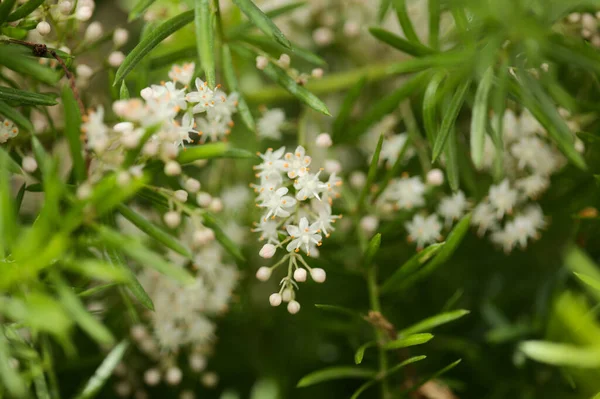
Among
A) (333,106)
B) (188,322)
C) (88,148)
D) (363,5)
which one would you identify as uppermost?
(88,148)

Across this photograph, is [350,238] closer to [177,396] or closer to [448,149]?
[448,149]

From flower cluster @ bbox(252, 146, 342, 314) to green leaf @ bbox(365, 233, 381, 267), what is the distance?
0.22 ft

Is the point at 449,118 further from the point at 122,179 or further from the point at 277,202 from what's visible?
the point at 122,179

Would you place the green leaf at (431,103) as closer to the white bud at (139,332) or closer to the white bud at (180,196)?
the white bud at (180,196)

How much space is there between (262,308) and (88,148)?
2.39 ft

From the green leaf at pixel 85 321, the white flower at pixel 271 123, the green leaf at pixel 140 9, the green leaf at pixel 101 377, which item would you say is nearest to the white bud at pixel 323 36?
the white flower at pixel 271 123

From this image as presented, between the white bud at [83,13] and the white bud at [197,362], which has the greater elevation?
the white bud at [83,13]

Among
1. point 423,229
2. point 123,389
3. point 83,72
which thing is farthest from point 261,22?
point 123,389

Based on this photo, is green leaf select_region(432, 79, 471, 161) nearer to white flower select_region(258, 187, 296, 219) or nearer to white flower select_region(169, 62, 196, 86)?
white flower select_region(258, 187, 296, 219)

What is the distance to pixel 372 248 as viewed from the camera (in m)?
0.88

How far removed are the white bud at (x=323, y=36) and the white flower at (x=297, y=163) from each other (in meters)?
0.61

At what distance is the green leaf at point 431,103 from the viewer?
2.89 feet

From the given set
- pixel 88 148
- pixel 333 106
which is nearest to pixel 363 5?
pixel 333 106

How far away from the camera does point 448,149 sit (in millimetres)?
855
